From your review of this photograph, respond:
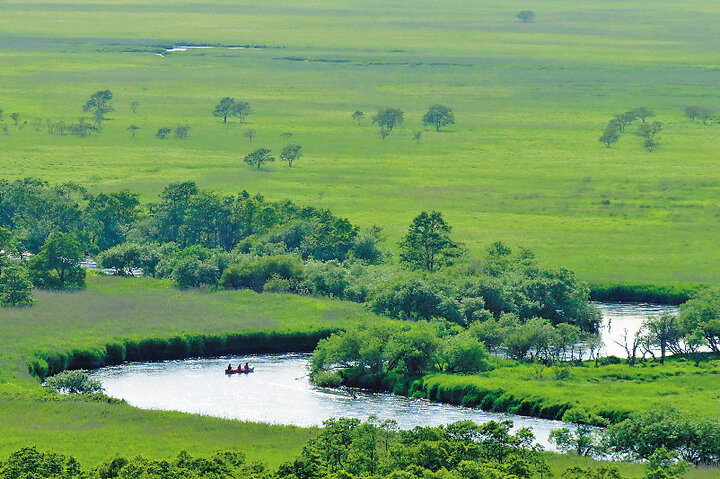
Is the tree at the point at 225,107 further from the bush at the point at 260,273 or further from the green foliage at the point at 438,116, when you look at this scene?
the bush at the point at 260,273

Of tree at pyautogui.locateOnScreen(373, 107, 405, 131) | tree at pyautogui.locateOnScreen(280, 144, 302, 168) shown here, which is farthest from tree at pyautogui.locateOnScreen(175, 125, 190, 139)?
tree at pyautogui.locateOnScreen(373, 107, 405, 131)

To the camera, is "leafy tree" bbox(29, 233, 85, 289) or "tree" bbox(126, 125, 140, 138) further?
"tree" bbox(126, 125, 140, 138)

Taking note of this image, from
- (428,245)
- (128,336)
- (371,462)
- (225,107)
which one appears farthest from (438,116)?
(371,462)

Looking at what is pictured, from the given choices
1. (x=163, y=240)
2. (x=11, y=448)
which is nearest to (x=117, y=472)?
(x=11, y=448)

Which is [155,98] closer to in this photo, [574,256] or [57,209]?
[57,209]

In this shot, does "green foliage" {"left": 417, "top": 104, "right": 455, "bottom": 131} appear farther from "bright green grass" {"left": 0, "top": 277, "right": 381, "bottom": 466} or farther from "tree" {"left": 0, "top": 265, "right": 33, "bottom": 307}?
"tree" {"left": 0, "top": 265, "right": 33, "bottom": 307}

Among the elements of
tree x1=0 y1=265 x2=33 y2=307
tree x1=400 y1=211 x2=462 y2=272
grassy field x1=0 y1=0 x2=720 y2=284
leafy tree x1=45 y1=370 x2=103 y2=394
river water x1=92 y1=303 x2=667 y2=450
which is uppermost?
grassy field x1=0 y1=0 x2=720 y2=284

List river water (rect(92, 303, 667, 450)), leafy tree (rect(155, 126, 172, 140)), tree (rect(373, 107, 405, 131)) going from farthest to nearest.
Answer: tree (rect(373, 107, 405, 131))
leafy tree (rect(155, 126, 172, 140))
river water (rect(92, 303, 667, 450))
